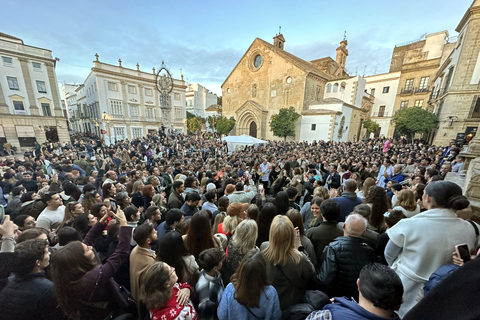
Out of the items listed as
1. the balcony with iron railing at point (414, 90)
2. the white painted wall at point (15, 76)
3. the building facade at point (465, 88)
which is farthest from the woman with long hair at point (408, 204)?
the white painted wall at point (15, 76)

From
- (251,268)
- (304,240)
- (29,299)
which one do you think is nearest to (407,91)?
(304,240)

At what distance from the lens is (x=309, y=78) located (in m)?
22.5

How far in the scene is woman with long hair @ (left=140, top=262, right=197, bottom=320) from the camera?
143 centimetres

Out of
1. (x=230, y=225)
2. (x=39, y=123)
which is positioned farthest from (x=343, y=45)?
(x=39, y=123)

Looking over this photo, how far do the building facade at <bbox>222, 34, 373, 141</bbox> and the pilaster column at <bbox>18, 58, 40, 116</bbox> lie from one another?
23.5 meters

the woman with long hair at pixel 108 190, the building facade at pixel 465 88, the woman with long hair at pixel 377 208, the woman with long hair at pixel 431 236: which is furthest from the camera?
the building facade at pixel 465 88

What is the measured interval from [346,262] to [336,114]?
22858mm

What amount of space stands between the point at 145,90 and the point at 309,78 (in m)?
25.2

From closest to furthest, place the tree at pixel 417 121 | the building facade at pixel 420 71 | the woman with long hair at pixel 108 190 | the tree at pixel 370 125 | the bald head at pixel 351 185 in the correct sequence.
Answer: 1. the bald head at pixel 351 185
2. the woman with long hair at pixel 108 190
3. the tree at pixel 417 121
4. the building facade at pixel 420 71
5. the tree at pixel 370 125

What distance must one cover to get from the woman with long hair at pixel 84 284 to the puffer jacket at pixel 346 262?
6.95 feet

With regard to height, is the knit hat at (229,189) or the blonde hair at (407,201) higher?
the blonde hair at (407,201)

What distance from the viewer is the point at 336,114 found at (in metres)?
21.2

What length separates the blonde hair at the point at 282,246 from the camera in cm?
180

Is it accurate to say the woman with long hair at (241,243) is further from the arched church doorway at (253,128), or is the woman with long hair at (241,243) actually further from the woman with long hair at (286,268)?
the arched church doorway at (253,128)
